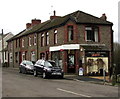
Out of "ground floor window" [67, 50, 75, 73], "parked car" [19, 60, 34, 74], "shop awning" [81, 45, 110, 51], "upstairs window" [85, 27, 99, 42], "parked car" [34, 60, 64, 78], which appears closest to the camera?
"parked car" [34, 60, 64, 78]

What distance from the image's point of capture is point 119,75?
19656 millimetres

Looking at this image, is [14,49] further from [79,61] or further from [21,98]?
[21,98]

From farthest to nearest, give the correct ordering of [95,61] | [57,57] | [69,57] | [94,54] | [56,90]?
[57,57]
[69,57]
[95,61]
[94,54]
[56,90]

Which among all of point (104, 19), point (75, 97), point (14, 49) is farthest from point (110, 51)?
point (14, 49)

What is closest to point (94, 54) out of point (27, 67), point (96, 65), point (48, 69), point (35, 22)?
point (96, 65)

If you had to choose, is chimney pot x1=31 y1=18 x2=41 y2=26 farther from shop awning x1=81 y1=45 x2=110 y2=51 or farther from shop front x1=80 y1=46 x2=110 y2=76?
shop front x1=80 y1=46 x2=110 y2=76

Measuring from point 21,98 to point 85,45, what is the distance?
19.0 meters

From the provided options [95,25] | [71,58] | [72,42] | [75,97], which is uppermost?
[95,25]

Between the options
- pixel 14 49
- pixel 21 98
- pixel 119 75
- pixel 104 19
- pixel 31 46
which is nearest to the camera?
pixel 21 98

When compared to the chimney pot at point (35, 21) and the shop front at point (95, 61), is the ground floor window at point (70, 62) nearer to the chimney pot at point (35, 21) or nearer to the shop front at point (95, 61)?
the shop front at point (95, 61)

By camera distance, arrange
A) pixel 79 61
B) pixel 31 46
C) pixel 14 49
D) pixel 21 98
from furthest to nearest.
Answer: pixel 14 49, pixel 31 46, pixel 79 61, pixel 21 98

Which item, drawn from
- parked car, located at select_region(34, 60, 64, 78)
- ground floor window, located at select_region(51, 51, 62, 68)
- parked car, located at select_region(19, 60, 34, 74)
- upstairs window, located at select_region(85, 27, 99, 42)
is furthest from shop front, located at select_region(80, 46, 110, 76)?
parked car, located at select_region(19, 60, 34, 74)

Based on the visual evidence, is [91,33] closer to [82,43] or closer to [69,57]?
[82,43]

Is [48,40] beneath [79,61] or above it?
above
